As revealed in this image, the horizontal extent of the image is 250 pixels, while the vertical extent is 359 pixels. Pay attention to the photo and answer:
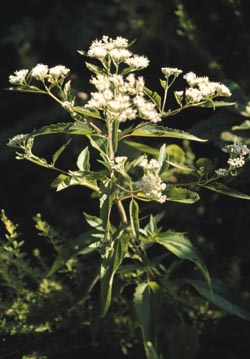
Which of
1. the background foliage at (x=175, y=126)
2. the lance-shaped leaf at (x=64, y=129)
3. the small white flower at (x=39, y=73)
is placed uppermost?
the small white flower at (x=39, y=73)

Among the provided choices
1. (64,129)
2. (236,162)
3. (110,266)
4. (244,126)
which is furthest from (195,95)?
(244,126)

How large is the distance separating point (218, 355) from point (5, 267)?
603 mm

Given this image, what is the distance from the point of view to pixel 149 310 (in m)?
1.24

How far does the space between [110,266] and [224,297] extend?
37 centimetres

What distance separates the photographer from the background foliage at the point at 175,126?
156cm

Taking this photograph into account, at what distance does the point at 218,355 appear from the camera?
1.55m

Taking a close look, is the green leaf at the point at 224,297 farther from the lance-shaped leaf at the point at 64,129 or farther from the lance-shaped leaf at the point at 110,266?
the lance-shaped leaf at the point at 64,129

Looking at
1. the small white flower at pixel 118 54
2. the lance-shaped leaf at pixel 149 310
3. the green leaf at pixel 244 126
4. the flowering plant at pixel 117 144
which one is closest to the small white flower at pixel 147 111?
the flowering plant at pixel 117 144

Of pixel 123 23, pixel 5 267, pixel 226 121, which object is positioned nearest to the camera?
pixel 5 267

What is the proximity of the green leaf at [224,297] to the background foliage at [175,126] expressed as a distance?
0.42ft

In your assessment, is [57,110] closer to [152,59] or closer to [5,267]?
[152,59]

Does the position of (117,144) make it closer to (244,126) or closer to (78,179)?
(78,179)

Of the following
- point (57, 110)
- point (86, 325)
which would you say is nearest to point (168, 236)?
point (86, 325)

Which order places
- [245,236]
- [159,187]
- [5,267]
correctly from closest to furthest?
[159,187] → [5,267] → [245,236]
